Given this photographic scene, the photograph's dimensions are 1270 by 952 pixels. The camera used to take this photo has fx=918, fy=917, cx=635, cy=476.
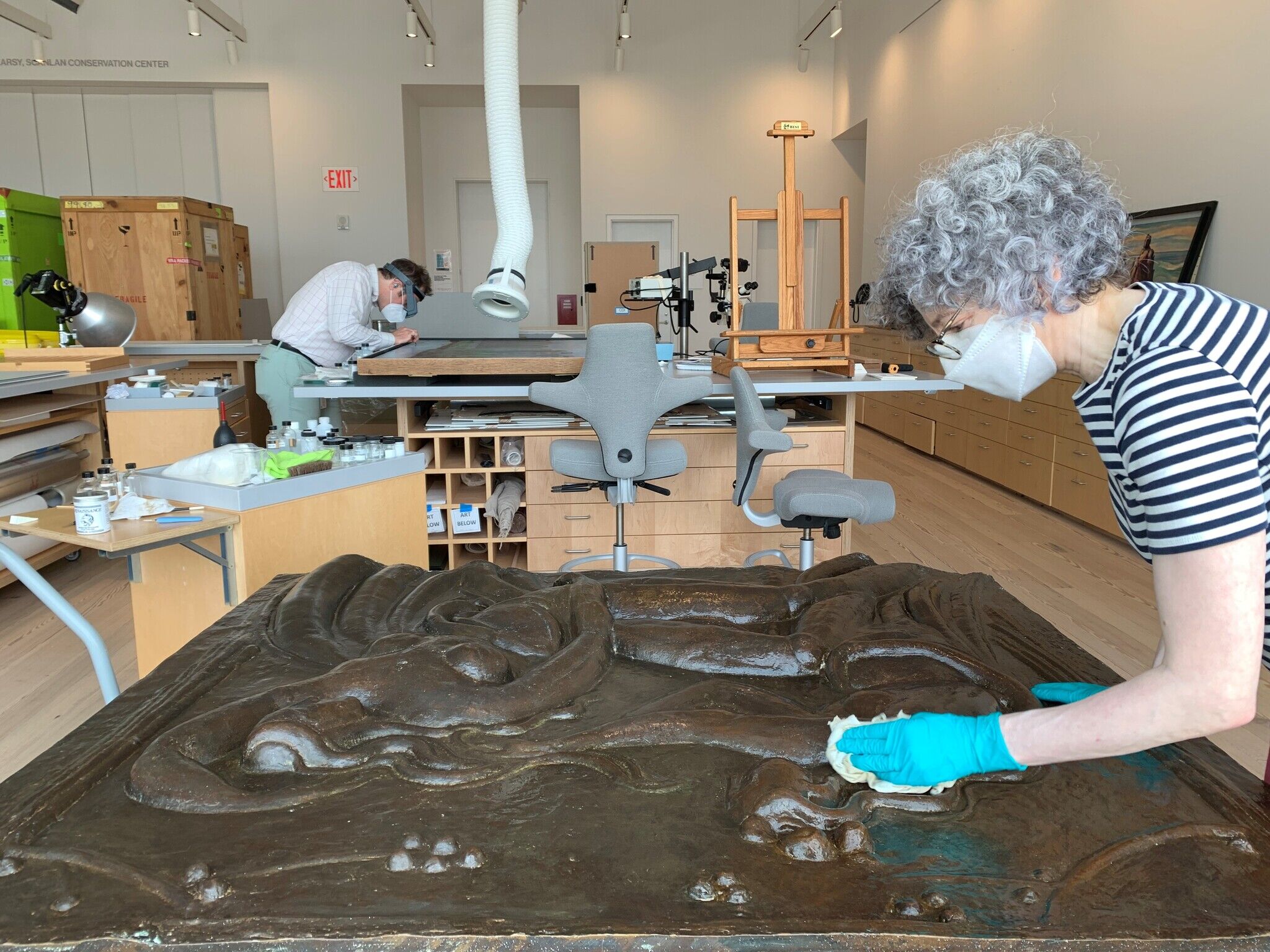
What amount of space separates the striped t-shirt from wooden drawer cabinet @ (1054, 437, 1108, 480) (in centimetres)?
382

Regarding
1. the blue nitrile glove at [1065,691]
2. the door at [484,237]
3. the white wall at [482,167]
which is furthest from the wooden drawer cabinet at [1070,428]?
the door at [484,237]

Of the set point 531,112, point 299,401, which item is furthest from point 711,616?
point 531,112

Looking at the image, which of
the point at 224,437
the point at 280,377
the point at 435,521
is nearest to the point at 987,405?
the point at 435,521

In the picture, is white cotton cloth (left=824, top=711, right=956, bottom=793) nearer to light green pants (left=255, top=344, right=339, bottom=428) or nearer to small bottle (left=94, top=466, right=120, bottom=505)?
small bottle (left=94, top=466, right=120, bottom=505)

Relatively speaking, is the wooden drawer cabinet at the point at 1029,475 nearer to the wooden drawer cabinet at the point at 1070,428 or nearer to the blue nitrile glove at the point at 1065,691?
the wooden drawer cabinet at the point at 1070,428

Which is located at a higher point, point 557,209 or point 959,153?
point 557,209

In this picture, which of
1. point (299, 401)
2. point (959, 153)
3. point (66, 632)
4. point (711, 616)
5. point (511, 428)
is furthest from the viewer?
point (299, 401)

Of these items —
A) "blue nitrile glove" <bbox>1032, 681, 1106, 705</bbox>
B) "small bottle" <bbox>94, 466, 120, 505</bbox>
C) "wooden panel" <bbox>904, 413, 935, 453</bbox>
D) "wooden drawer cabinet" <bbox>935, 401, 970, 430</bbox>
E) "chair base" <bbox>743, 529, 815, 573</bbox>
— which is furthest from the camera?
"wooden panel" <bbox>904, 413, 935, 453</bbox>

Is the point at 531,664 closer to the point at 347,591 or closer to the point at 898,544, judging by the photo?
the point at 347,591

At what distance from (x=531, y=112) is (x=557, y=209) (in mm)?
999

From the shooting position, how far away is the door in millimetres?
9336

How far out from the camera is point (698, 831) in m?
0.98

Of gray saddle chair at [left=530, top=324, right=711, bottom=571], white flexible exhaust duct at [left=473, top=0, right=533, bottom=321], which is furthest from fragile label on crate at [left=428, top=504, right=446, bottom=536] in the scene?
white flexible exhaust duct at [left=473, top=0, right=533, bottom=321]

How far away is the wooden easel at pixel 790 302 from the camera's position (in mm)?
3605
